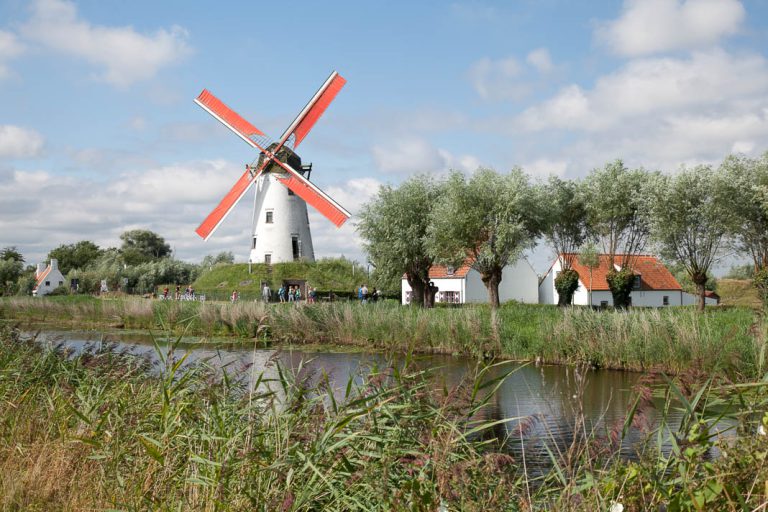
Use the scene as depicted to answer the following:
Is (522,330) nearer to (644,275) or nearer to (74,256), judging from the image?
(644,275)

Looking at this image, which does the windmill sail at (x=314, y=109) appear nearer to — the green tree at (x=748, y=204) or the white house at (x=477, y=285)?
the white house at (x=477, y=285)

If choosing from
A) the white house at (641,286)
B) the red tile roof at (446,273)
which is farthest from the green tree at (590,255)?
the red tile roof at (446,273)

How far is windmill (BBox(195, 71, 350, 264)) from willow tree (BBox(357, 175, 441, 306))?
13.6 feet

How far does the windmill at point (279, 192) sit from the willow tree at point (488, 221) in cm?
944

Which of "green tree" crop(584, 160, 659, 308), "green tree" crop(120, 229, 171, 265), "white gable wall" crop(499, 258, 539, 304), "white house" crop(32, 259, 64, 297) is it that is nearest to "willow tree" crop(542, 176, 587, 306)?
"green tree" crop(584, 160, 659, 308)

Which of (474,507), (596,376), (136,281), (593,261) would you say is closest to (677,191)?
(593,261)

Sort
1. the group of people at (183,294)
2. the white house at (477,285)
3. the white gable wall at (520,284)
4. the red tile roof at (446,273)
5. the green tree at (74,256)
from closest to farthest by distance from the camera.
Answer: the group of people at (183,294) < the red tile roof at (446,273) < the white house at (477,285) < the white gable wall at (520,284) < the green tree at (74,256)

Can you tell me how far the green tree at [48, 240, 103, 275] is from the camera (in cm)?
8781

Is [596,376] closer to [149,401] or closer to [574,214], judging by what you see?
[149,401]

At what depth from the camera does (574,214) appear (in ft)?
134

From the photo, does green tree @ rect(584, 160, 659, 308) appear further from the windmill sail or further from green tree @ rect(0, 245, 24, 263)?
green tree @ rect(0, 245, 24, 263)

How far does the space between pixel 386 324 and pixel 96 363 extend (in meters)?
13.2

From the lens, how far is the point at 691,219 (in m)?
34.7

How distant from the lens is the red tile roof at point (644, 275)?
155ft
